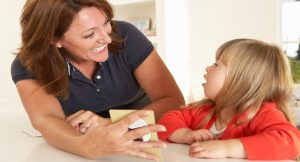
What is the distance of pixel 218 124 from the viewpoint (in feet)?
3.80

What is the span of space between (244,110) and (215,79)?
135mm

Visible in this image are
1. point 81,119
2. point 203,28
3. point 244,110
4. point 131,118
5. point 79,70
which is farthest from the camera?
point 203,28

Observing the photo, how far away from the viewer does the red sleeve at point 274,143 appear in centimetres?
91

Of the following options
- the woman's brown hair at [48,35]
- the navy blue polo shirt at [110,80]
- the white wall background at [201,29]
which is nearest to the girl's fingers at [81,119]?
the woman's brown hair at [48,35]

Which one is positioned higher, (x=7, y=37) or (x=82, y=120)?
(x=7, y=37)

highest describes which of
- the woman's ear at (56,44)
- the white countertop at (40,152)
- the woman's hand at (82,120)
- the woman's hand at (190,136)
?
the woman's ear at (56,44)

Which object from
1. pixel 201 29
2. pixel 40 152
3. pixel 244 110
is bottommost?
pixel 40 152

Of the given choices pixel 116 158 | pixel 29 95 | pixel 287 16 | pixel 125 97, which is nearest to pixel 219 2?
pixel 287 16

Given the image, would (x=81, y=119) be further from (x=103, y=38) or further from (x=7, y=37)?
(x=7, y=37)

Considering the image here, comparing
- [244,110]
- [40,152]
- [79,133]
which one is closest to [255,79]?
[244,110]

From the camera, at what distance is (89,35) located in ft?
4.60

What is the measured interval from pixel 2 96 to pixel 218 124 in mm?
4194

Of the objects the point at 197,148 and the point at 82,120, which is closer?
the point at 197,148

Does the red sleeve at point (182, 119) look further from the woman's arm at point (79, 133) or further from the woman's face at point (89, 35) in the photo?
the woman's face at point (89, 35)
